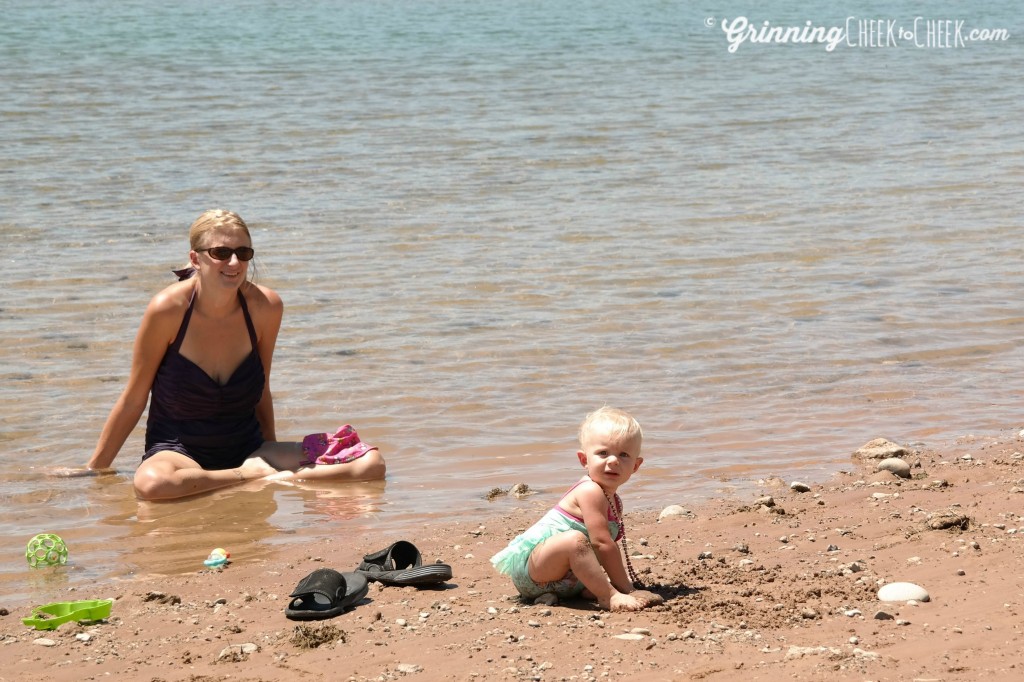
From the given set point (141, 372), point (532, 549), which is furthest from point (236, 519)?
point (532, 549)

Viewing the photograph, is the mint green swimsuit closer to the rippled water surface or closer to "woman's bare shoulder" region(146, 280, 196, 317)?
the rippled water surface

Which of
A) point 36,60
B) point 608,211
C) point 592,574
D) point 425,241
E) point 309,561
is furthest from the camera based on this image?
point 36,60

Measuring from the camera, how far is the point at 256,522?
5.93 m

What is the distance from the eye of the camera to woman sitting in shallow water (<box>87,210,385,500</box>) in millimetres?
6398

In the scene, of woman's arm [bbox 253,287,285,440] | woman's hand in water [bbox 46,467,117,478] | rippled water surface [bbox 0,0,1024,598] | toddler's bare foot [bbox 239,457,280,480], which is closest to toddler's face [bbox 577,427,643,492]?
rippled water surface [bbox 0,0,1024,598]

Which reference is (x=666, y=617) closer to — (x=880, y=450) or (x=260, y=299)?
(x=880, y=450)

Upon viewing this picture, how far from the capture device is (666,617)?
424 cm

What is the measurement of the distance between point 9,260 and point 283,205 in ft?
9.11

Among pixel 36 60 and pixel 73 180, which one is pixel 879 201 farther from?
pixel 36 60

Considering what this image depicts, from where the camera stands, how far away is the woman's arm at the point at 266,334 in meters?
6.71

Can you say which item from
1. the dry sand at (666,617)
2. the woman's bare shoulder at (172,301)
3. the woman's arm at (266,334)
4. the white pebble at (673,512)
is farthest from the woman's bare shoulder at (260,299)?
the white pebble at (673,512)

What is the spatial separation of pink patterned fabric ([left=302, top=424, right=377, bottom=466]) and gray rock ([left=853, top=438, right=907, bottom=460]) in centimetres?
227

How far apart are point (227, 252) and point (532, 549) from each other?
2.60 meters

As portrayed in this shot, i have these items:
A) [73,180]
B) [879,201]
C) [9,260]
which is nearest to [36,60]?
[73,180]
